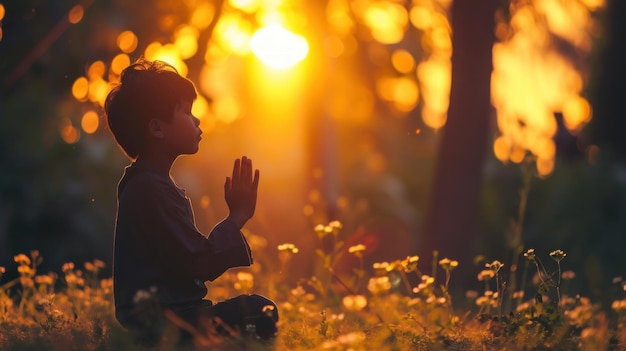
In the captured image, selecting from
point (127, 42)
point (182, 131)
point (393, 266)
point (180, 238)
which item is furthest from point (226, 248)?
point (127, 42)

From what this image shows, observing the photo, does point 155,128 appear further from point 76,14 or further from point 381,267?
point 76,14

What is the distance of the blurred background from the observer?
952 cm

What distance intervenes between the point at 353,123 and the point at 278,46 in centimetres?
932

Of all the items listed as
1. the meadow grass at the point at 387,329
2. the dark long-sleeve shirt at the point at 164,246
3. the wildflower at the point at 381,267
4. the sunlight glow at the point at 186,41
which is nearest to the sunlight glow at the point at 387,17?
the sunlight glow at the point at 186,41

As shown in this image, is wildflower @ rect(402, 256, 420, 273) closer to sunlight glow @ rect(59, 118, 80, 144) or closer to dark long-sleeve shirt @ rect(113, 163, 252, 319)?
→ dark long-sleeve shirt @ rect(113, 163, 252, 319)

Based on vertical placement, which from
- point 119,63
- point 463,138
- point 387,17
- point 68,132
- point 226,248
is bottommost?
point 68,132

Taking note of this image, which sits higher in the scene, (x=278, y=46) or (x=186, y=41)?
(x=278, y=46)

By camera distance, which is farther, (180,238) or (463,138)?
(463,138)

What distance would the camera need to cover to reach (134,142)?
5.04 meters

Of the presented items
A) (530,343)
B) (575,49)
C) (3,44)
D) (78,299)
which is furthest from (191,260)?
(575,49)

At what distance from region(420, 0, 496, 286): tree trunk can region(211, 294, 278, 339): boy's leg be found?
4.87 metres

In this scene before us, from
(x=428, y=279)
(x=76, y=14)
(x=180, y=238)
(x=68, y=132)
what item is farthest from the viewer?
(x=68, y=132)

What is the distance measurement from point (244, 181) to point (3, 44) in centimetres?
627

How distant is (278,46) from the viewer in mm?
10906
